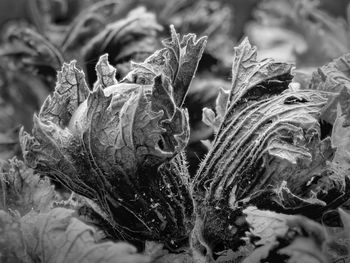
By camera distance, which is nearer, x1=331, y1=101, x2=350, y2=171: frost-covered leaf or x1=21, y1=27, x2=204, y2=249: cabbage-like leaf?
x1=21, y1=27, x2=204, y2=249: cabbage-like leaf

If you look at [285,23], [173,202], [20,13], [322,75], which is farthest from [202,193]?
[20,13]

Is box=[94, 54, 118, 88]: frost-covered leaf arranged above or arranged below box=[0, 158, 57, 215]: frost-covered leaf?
above

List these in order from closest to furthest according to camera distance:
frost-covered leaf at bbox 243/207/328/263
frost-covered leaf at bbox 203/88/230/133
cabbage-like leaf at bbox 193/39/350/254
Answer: frost-covered leaf at bbox 243/207/328/263 → cabbage-like leaf at bbox 193/39/350/254 → frost-covered leaf at bbox 203/88/230/133

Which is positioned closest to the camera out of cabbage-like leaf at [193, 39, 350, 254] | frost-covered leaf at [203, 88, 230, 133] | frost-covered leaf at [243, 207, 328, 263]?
frost-covered leaf at [243, 207, 328, 263]

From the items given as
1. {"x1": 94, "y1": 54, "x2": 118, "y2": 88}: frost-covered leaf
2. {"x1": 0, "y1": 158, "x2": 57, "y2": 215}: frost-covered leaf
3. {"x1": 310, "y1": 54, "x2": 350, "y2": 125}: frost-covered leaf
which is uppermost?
{"x1": 94, "y1": 54, "x2": 118, "y2": 88}: frost-covered leaf

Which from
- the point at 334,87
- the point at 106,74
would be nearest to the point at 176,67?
the point at 106,74

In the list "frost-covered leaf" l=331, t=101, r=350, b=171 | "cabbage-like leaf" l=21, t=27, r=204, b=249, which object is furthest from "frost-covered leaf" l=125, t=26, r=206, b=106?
"frost-covered leaf" l=331, t=101, r=350, b=171

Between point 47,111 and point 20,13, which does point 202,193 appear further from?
point 20,13

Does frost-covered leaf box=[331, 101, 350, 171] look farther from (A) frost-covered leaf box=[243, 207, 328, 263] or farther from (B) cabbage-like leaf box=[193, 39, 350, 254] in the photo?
(A) frost-covered leaf box=[243, 207, 328, 263]
